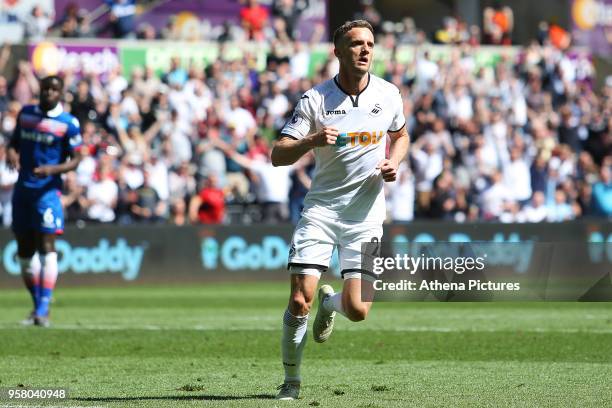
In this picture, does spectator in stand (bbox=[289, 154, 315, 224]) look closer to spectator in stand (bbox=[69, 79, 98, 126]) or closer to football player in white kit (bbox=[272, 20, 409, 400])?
spectator in stand (bbox=[69, 79, 98, 126])

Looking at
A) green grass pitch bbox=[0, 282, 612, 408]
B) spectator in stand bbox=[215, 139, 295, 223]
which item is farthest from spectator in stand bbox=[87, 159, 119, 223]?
green grass pitch bbox=[0, 282, 612, 408]

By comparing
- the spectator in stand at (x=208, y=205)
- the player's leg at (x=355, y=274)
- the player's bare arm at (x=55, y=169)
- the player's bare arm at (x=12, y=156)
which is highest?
the player's bare arm at (x=12, y=156)

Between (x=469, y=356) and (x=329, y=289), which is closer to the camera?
(x=329, y=289)

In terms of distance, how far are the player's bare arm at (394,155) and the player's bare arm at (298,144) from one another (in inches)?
15.2

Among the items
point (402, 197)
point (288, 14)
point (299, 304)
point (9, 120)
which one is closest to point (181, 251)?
point (9, 120)

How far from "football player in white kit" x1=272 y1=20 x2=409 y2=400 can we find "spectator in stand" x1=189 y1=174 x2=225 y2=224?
45.8ft

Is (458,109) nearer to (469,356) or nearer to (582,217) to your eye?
(582,217)

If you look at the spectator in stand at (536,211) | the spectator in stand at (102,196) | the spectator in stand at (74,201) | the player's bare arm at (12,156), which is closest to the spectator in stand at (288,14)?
the spectator in stand at (536,211)

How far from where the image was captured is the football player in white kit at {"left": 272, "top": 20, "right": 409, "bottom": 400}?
8.81 meters

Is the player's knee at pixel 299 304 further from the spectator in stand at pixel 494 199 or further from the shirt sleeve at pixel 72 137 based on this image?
the spectator in stand at pixel 494 199

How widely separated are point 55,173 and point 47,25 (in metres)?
12.3

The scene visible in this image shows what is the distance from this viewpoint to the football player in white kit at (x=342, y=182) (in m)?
8.81

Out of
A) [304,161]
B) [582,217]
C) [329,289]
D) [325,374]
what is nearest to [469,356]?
[325,374]

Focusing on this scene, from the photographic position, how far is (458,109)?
26.5m
